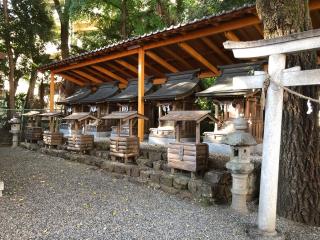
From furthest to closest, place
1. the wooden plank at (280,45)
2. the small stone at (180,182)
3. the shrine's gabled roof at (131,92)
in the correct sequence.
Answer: the shrine's gabled roof at (131,92) → the small stone at (180,182) → the wooden plank at (280,45)

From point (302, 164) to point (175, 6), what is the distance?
14.4 m

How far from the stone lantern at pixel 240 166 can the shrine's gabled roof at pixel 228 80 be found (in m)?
3.20

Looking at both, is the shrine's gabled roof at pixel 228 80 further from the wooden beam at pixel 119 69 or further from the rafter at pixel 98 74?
the rafter at pixel 98 74

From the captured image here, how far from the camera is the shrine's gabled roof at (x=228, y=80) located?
29.8 feet

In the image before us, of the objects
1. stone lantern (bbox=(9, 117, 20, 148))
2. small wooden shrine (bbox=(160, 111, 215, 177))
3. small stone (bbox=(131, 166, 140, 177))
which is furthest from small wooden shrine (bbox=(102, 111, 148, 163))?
stone lantern (bbox=(9, 117, 20, 148))

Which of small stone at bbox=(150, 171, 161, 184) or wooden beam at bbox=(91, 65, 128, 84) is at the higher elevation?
wooden beam at bbox=(91, 65, 128, 84)

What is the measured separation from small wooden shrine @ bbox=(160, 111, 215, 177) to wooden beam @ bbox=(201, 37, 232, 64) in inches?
161

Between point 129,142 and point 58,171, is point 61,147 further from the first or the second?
point 129,142

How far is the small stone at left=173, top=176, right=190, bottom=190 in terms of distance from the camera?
21.7ft

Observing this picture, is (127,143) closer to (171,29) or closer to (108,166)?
(108,166)

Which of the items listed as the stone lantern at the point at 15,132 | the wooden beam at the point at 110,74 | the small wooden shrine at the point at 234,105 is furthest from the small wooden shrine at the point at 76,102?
the small wooden shrine at the point at 234,105

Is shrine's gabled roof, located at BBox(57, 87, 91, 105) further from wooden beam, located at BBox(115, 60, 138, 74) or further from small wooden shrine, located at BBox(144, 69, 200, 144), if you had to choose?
small wooden shrine, located at BBox(144, 69, 200, 144)

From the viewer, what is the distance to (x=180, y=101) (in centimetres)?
1124

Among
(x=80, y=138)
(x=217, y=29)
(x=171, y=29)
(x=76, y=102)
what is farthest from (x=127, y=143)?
(x=76, y=102)
